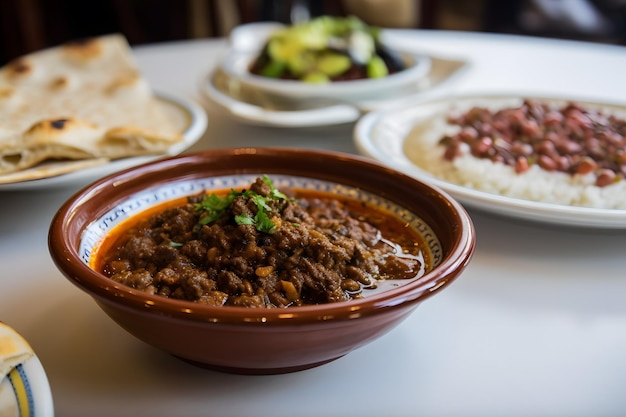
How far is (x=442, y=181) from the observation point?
1.65 m

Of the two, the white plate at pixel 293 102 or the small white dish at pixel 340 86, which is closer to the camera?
the white plate at pixel 293 102

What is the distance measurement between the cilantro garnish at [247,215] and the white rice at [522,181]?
0.69m

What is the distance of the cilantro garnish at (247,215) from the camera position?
3.80 feet

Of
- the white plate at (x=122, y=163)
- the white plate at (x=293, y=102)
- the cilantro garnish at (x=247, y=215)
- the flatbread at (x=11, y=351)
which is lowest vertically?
the white plate at (x=293, y=102)

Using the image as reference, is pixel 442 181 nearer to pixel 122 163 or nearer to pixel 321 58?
pixel 122 163

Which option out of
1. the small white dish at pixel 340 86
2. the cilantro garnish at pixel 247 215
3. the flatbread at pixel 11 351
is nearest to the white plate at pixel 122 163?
the small white dish at pixel 340 86

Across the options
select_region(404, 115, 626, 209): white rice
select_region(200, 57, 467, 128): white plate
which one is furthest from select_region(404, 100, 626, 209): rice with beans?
select_region(200, 57, 467, 128): white plate

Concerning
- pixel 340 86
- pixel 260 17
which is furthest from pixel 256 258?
pixel 260 17

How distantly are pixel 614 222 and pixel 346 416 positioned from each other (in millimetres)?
806

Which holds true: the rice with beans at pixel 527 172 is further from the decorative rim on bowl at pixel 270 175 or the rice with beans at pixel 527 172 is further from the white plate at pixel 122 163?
the white plate at pixel 122 163

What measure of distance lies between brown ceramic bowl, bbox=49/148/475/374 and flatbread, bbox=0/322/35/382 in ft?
0.39

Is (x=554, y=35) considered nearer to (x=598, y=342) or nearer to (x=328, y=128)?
(x=328, y=128)

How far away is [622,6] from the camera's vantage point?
520cm

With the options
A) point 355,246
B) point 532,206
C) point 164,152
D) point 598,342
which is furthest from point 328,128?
point 598,342
